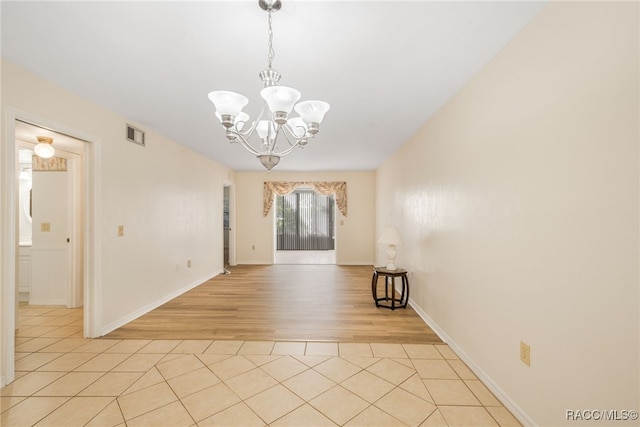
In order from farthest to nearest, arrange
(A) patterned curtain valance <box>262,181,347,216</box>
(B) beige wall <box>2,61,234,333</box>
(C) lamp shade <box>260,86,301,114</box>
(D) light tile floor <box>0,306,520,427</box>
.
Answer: (A) patterned curtain valance <box>262,181,347,216</box>, (B) beige wall <box>2,61,234,333</box>, (D) light tile floor <box>0,306,520,427</box>, (C) lamp shade <box>260,86,301,114</box>

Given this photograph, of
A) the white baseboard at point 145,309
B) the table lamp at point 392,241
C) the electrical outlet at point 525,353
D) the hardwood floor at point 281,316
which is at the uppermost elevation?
the table lamp at point 392,241

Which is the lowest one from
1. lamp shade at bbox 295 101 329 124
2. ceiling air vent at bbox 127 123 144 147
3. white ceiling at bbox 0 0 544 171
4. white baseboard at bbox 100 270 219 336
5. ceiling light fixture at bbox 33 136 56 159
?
white baseboard at bbox 100 270 219 336

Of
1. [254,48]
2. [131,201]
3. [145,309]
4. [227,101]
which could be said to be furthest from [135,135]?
[227,101]

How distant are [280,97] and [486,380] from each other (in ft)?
7.93

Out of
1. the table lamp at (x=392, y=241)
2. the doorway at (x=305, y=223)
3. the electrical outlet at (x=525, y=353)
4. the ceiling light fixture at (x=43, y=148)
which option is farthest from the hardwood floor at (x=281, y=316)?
the doorway at (x=305, y=223)

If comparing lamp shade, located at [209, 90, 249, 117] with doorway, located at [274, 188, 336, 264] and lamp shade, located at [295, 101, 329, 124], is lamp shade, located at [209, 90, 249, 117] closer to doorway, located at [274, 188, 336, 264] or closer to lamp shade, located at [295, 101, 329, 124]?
lamp shade, located at [295, 101, 329, 124]

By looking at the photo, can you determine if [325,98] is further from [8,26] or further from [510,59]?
[8,26]

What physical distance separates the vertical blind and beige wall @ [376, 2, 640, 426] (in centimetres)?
788

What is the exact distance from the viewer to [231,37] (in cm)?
174

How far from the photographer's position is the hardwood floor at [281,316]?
295cm

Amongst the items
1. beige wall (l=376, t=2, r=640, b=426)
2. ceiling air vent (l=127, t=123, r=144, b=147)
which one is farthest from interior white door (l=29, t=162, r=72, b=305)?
beige wall (l=376, t=2, r=640, b=426)

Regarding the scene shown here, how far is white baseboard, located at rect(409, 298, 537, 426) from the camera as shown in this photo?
1.69 m

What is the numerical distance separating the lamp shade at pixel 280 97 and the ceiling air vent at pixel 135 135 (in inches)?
107

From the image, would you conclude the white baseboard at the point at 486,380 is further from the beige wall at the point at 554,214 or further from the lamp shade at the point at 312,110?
the lamp shade at the point at 312,110
